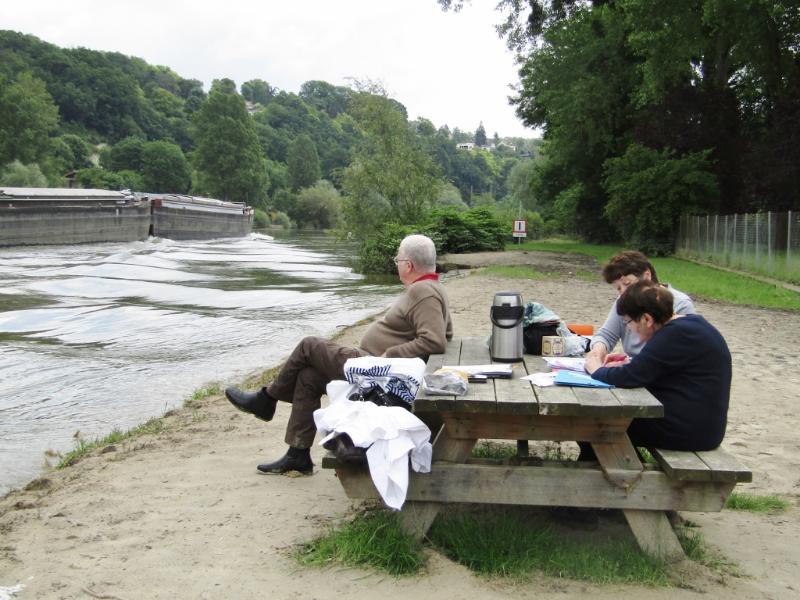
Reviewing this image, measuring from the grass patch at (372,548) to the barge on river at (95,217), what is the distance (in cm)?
3772

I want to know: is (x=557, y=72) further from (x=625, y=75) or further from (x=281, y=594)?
(x=281, y=594)

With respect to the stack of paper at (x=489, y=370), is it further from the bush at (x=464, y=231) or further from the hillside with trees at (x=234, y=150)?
the bush at (x=464, y=231)

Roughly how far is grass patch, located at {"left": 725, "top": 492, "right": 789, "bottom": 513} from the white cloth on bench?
2.07 metres

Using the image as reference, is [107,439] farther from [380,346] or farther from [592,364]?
[592,364]

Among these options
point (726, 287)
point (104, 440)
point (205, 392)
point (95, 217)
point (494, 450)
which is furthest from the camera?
point (95, 217)

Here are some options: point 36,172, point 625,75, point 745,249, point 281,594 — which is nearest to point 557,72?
point 625,75

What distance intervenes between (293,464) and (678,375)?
248 centimetres

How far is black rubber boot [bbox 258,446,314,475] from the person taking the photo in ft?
16.4

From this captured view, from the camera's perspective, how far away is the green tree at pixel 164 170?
111 metres

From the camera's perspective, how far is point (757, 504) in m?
4.56

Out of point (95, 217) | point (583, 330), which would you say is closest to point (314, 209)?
point (95, 217)

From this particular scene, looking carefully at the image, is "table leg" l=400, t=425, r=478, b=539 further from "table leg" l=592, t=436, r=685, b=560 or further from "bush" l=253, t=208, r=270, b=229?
"bush" l=253, t=208, r=270, b=229

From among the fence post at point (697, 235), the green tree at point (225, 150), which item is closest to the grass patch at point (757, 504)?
the fence post at point (697, 235)

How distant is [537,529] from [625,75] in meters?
35.3
